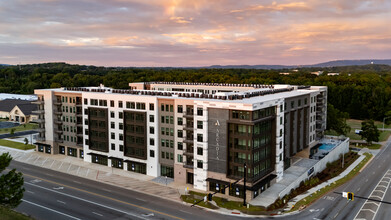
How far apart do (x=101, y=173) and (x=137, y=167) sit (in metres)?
9.59

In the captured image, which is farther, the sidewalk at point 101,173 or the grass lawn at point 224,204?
the sidewalk at point 101,173

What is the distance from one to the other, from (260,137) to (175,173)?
22976 millimetres

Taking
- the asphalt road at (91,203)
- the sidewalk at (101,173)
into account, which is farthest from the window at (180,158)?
the asphalt road at (91,203)

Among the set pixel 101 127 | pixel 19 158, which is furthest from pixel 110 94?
pixel 19 158

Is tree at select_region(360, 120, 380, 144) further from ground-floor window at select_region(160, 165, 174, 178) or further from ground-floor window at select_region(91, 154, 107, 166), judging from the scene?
ground-floor window at select_region(91, 154, 107, 166)

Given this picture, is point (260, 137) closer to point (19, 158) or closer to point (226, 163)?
point (226, 163)

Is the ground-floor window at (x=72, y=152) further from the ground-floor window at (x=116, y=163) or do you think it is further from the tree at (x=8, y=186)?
the tree at (x=8, y=186)

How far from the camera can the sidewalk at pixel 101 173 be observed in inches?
2849

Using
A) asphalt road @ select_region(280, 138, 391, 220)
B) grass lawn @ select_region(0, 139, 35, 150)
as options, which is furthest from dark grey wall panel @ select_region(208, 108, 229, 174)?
grass lawn @ select_region(0, 139, 35, 150)

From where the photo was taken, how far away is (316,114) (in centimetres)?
10675

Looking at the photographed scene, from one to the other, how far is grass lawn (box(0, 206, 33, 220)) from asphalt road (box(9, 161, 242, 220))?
132 inches

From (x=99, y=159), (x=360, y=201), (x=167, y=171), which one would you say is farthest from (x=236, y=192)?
(x=99, y=159)

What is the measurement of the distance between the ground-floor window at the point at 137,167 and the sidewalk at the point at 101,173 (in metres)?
1.18

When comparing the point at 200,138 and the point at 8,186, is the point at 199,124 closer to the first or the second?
the point at 200,138
